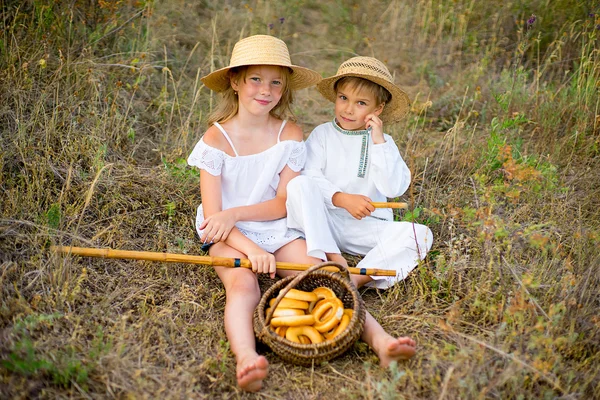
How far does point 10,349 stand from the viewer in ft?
6.86

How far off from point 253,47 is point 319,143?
2.24 feet

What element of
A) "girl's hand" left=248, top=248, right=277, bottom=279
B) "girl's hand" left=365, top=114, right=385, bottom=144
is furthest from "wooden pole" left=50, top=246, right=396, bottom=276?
"girl's hand" left=365, top=114, right=385, bottom=144

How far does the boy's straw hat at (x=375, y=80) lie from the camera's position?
10.0 ft

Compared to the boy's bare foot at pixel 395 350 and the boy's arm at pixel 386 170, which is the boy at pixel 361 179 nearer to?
the boy's arm at pixel 386 170

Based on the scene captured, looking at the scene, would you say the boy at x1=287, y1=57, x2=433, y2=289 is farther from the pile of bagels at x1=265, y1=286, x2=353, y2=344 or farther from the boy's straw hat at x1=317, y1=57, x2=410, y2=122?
the pile of bagels at x1=265, y1=286, x2=353, y2=344

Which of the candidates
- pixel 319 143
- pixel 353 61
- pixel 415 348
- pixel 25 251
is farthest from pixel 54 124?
pixel 415 348

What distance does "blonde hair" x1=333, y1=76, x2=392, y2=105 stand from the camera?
10.3 ft

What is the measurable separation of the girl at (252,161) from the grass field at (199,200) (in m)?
0.31

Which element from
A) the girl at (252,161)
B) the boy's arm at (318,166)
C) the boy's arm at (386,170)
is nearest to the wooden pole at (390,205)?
the boy's arm at (386,170)

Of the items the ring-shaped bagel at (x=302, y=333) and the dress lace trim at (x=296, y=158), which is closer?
the ring-shaped bagel at (x=302, y=333)

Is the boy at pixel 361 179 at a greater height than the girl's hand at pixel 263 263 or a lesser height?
greater

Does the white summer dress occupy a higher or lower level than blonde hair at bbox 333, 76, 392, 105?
lower

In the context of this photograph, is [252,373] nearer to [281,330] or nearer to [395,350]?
[281,330]

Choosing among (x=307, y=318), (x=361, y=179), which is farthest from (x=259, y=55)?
(x=307, y=318)
